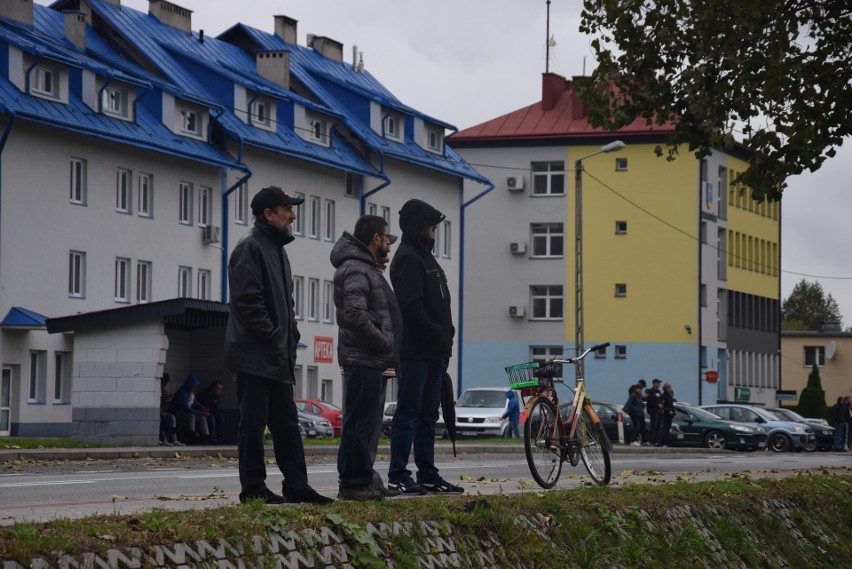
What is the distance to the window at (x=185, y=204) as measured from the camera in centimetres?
5159

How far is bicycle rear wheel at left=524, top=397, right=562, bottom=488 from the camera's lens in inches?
581

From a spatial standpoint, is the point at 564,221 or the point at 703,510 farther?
the point at 564,221

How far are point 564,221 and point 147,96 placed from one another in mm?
36268

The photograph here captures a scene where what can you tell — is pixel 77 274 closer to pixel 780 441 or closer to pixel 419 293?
pixel 780 441

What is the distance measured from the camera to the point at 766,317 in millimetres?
96875

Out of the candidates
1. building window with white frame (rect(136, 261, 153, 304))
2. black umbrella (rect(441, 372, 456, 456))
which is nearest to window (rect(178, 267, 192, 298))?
building window with white frame (rect(136, 261, 153, 304))

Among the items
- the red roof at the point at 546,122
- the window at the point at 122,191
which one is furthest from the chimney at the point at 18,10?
the red roof at the point at 546,122

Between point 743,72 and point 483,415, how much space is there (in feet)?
95.7

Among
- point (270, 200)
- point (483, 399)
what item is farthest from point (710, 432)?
point (270, 200)

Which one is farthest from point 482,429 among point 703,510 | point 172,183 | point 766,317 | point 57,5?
point 766,317

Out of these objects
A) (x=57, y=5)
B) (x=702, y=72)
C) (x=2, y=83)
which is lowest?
(x=702, y=72)

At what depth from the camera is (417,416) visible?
41.2 feet

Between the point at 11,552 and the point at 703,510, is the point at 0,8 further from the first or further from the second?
the point at 11,552

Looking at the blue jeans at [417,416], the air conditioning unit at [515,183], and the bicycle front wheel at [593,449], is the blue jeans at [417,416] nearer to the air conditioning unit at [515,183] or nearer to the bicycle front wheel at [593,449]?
the bicycle front wheel at [593,449]
